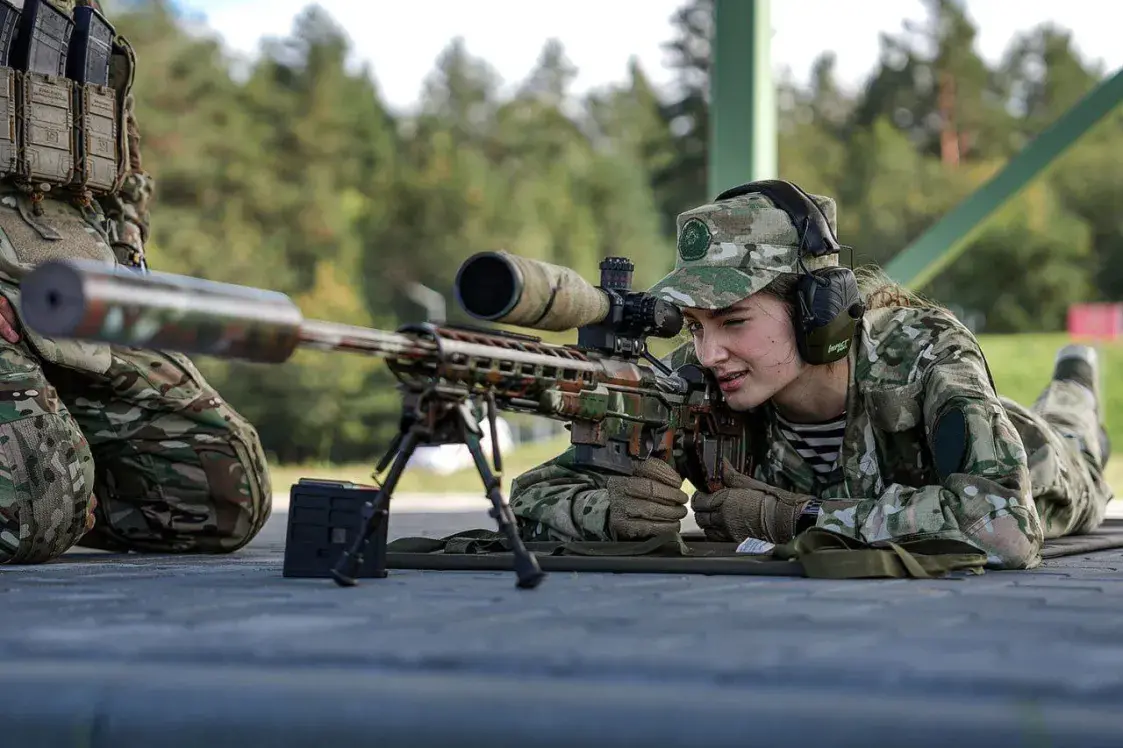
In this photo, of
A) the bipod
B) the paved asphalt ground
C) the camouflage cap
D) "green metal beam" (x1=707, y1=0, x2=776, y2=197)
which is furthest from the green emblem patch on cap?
"green metal beam" (x1=707, y1=0, x2=776, y2=197)

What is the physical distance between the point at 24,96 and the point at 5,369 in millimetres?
790

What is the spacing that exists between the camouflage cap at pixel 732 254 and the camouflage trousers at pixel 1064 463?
1.28 meters

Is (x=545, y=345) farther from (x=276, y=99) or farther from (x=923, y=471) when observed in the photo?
(x=276, y=99)

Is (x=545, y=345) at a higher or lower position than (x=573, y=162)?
lower

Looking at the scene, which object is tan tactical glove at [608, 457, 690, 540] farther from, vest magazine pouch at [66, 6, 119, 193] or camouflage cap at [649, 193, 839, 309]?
vest magazine pouch at [66, 6, 119, 193]

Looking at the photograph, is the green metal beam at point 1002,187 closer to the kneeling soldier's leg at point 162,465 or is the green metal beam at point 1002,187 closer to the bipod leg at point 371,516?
the kneeling soldier's leg at point 162,465

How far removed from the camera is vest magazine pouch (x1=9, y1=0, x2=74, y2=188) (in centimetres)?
420

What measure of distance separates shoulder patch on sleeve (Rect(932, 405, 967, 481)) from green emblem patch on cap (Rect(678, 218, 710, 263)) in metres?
0.71

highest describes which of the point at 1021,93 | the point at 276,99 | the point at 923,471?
the point at 1021,93

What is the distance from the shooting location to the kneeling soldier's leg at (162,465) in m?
4.48

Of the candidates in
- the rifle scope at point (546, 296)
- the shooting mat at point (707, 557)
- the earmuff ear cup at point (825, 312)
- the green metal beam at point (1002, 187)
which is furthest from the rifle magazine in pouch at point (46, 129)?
the green metal beam at point (1002, 187)

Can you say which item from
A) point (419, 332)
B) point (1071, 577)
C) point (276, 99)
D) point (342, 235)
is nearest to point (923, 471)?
point (1071, 577)

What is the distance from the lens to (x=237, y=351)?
7.88 ft

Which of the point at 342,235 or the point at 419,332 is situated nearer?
the point at 419,332
